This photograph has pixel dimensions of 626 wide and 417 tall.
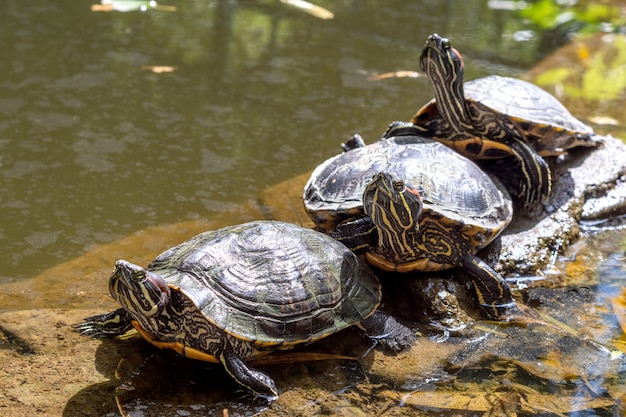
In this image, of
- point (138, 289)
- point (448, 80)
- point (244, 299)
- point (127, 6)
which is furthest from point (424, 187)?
point (127, 6)

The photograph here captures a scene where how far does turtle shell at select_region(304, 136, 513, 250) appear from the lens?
3818 mm

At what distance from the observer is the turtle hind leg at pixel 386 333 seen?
3.45m

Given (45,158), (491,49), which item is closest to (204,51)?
(45,158)

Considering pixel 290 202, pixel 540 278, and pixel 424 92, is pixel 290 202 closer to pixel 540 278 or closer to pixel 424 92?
pixel 540 278

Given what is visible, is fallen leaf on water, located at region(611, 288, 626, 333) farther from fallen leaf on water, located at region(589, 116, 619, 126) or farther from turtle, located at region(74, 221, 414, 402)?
fallen leaf on water, located at region(589, 116, 619, 126)

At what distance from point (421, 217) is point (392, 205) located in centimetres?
35

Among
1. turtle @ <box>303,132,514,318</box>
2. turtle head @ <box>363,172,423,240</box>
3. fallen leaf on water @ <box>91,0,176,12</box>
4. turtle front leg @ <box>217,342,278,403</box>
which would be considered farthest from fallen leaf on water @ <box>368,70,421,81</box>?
turtle front leg @ <box>217,342,278,403</box>

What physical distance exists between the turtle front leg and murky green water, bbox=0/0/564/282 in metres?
1.50

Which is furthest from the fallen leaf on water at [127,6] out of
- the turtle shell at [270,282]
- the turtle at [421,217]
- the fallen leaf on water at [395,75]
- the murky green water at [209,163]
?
the turtle shell at [270,282]

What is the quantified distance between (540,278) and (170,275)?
2391mm

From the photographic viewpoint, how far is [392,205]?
3.48 m

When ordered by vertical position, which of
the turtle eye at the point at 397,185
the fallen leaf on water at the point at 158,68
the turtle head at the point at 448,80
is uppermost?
the turtle head at the point at 448,80

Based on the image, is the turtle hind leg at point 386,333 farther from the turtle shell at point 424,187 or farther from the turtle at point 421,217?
the turtle shell at point 424,187

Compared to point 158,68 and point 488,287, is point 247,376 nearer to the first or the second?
point 488,287
